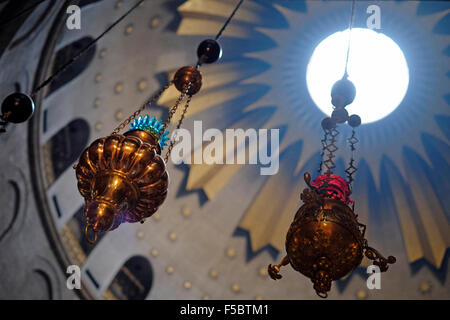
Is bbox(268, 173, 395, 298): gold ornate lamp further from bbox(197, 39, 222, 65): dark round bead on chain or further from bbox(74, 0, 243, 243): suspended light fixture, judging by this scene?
bbox(197, 39, 222, 65): dark round bead on chain

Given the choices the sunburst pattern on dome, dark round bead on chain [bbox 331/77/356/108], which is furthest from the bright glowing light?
dark round bead on chain [bbox 331/77/356/108]

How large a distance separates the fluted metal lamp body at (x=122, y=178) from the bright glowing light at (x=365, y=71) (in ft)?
18.5

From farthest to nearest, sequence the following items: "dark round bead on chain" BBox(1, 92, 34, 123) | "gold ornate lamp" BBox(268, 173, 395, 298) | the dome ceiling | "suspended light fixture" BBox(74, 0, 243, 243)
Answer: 1. the dome ceiling
2. "gold ornate lamp" BBox(268, 173, 395, 298)
3. "dark round bead on chain" BBox(1, 92, 34, 123)
4. "suspended light fixture" BBox(74, 0, 243, 243)

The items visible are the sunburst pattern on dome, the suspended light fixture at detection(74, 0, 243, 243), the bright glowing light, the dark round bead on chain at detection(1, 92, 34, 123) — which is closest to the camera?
the suspended light fixture at detection(74, 0, 243, 243)

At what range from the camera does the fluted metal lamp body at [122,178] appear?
2.73 meters

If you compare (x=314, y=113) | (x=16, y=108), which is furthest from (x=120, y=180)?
(x=314, y=113)

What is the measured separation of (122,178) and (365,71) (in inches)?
259

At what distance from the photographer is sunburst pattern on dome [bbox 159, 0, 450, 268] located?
7109mm

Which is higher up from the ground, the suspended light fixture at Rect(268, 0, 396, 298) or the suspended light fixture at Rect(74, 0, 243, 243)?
the suspended light fixture at Rect(74, 0, 243, 243)

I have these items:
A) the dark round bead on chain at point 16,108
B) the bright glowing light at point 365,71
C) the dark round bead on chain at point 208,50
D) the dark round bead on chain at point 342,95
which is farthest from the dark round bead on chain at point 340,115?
the bright glowing light at point 365,71

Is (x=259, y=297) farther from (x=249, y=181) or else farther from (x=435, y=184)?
(x=435, y=184)

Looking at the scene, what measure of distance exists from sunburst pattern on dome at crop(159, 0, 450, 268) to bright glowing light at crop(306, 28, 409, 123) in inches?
7.6

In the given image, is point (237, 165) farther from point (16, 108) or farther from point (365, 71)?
point (16, 108)

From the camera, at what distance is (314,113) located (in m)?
8.35
